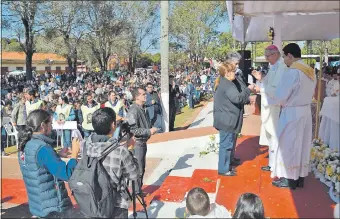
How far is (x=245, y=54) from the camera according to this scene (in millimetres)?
10789

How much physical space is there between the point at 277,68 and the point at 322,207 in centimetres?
161

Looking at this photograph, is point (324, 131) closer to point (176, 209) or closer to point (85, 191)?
point (176, 209)

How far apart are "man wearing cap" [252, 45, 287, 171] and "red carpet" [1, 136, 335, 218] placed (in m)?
0.29

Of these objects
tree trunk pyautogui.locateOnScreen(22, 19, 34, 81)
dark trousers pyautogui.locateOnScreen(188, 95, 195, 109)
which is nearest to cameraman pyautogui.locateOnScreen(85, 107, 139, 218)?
dark trousers pyautogui.locateOnScreen(188, 95, 195, 109)

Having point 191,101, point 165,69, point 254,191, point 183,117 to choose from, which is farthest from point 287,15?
point 191,101

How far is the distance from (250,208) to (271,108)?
2.12 metres

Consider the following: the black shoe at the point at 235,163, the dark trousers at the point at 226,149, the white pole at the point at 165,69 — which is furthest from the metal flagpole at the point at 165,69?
the dark trousers at the point at 226,149

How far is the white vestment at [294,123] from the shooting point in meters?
3.50

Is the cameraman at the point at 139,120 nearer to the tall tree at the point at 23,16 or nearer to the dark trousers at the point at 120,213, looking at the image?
the dark trousers at the point at 120,213

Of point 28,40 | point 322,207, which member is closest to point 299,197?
point 322,207

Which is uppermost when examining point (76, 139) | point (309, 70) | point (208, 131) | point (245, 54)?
point (245, 54)

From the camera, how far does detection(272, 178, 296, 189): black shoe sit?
378cm

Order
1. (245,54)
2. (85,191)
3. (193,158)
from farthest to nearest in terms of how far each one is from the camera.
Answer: (245,54)
(193,158)
(85,191)

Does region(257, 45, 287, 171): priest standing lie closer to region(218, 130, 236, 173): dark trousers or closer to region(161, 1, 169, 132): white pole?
region(218, 130, 236, 173): dark trousers
